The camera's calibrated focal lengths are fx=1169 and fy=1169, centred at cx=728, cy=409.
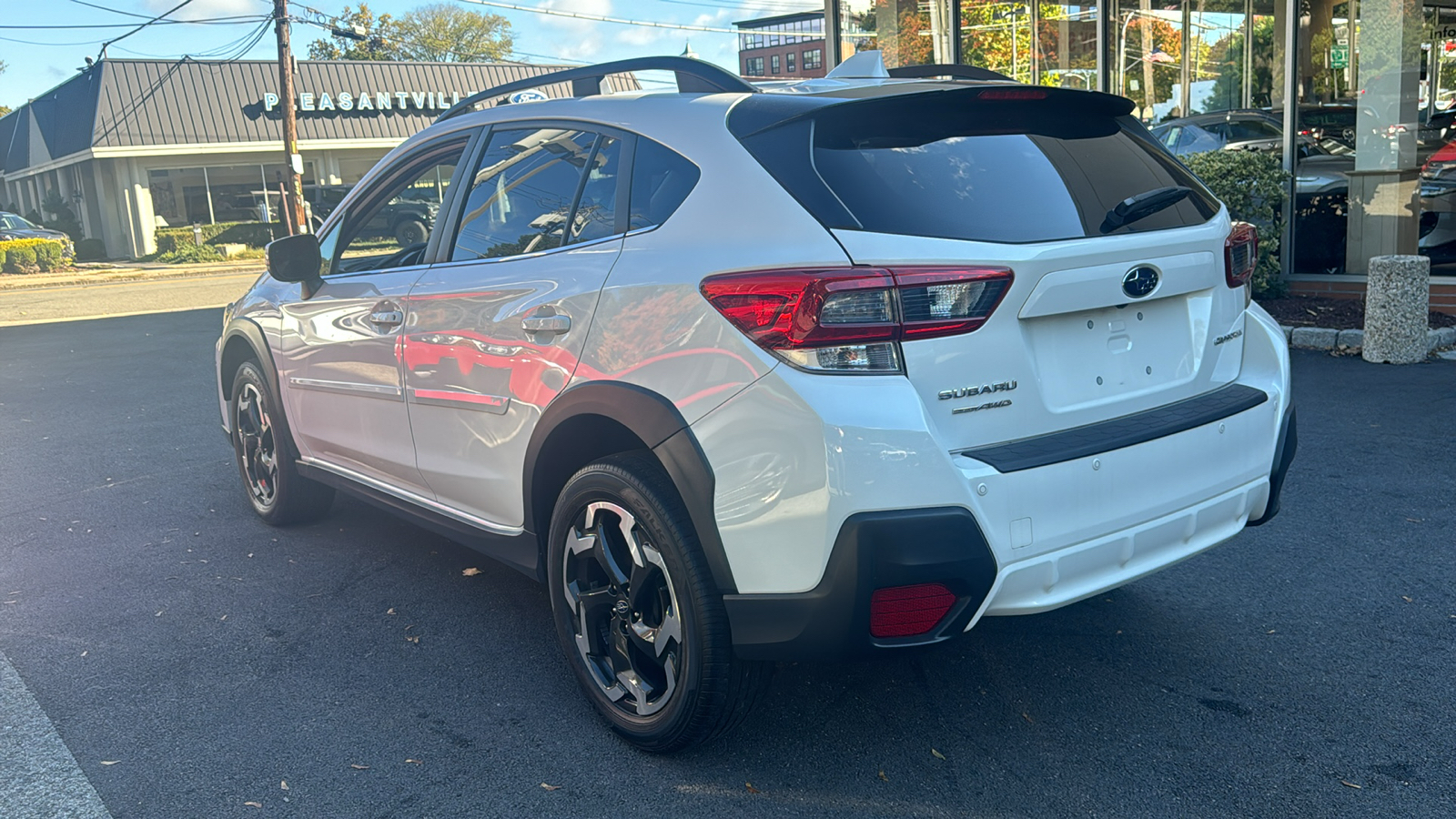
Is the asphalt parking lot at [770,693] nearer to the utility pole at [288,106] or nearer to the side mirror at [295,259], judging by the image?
the side mirror at [295,259]

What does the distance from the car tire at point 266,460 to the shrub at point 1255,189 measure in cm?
760

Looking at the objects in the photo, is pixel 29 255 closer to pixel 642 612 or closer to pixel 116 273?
pixel 116 273

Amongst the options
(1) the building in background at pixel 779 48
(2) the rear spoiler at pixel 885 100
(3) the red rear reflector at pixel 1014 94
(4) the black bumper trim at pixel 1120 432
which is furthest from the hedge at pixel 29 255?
(1) the building in background at pixel 779 48

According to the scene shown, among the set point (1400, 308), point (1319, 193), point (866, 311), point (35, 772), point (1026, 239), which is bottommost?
point (35, 772)

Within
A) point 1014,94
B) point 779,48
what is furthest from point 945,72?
point 779,48

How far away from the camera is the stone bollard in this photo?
7.86 metres

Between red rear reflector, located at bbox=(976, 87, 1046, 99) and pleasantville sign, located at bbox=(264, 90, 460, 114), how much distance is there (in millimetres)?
37690

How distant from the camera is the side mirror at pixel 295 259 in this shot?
4.61 m

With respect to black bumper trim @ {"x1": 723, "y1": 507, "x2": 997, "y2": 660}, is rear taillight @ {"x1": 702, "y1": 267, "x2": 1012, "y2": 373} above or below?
above

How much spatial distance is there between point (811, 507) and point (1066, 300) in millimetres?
800

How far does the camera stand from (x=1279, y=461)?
10.8 ft

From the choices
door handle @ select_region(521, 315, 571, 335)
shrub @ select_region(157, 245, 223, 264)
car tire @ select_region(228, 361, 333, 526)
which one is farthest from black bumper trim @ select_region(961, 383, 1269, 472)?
shrub @ select_region(157, 245, 223, 264)

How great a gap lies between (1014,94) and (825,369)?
3.43ft

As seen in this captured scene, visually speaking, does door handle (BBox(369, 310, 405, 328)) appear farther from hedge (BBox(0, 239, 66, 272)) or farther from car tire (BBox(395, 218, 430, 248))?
Result: hedge (BBox(0, 239, 66, 272))
